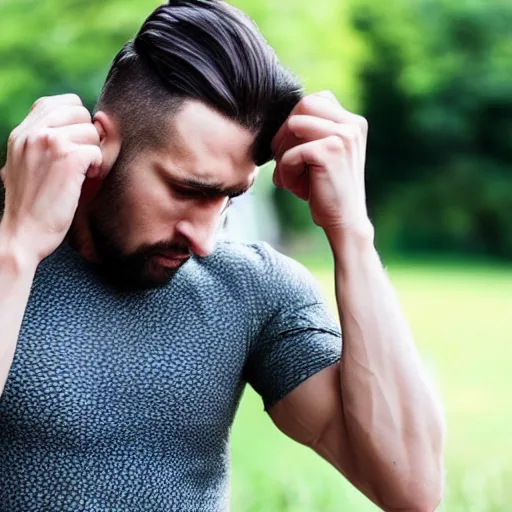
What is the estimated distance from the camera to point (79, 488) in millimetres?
1630

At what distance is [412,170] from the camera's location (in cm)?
2262

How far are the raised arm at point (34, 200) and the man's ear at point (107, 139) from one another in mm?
80

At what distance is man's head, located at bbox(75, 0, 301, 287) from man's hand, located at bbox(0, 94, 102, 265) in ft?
0.36

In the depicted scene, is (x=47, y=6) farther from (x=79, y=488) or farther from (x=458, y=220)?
(x=458, y=220)

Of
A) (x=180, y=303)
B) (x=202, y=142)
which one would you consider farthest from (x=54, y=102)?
(x=180, y=303)

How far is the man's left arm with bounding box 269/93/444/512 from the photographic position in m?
1.72

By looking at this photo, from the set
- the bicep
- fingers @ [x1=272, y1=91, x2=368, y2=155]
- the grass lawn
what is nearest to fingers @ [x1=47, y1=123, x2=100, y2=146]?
fingers @ [x1=272, y1=91, x2=368, y2=155]

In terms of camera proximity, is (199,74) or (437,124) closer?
(199,74)

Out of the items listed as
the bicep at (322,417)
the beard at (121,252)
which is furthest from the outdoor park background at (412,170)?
the bicep at (322,417)

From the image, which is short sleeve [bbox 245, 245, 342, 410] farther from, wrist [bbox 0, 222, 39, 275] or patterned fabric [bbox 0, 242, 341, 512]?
wrist [bbox 0, 222, 39, 275]

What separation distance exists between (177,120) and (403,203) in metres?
20.7

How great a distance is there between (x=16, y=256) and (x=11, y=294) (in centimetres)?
6

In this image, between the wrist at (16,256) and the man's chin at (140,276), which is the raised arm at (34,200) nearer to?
the wrist at (16,256)

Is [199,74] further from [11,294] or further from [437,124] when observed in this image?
[437,124]
